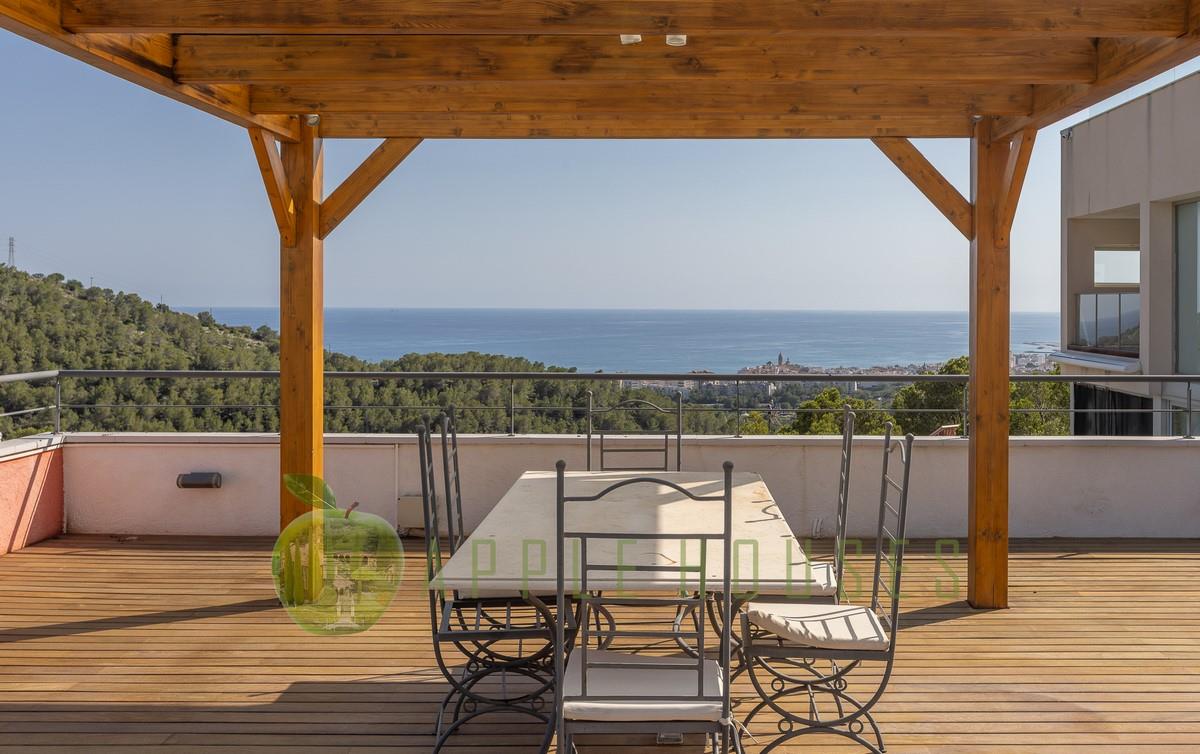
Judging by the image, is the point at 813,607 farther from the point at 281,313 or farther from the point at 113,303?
the point at 113,303

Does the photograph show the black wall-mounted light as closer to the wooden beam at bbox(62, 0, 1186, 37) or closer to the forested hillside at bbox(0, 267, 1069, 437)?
the forested hillside at bbox(0, 267, 1069, 437)

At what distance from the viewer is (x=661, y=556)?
2.93 metres

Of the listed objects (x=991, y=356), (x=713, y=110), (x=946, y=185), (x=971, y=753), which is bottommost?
(x=971, y=753)

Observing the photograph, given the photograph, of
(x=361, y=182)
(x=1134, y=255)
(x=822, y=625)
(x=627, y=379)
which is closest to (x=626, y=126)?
(x=361, y=182)

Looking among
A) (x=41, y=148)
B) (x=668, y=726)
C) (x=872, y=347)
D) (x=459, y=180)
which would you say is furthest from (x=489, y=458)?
(x=872, y=347)

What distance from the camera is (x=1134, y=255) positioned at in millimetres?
13656

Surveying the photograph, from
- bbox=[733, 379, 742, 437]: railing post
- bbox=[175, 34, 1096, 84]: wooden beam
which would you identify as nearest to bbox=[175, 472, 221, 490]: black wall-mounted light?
bbox=[175, 34, 1096, 84]: wooden beam

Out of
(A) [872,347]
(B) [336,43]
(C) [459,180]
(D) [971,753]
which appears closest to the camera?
(D) [971,753]

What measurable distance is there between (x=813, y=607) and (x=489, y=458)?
3532 millimetres

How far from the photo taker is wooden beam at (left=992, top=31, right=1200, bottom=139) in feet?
10.8

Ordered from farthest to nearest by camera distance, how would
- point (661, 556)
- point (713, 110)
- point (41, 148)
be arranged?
point (41, 148) → point (713, 110) → point (661, 556)

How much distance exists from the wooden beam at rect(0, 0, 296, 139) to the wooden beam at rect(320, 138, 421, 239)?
36cm

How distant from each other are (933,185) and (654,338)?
44.8 meters

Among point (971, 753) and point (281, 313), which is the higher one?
point (281, 313)
